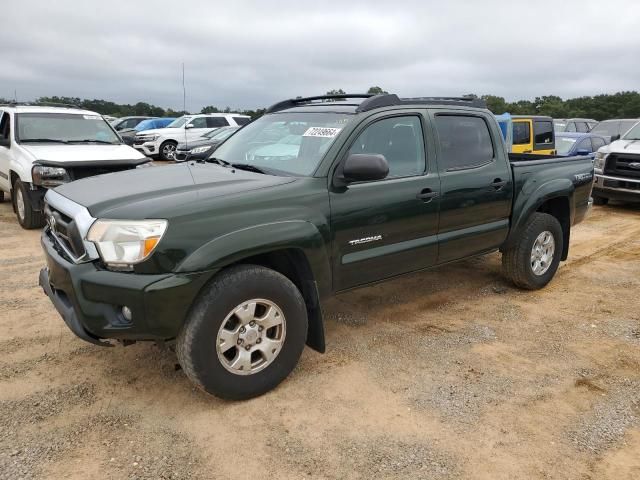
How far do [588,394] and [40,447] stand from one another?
317cm

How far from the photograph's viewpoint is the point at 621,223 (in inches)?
346

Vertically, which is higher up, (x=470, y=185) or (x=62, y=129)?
(x=62, y=129)

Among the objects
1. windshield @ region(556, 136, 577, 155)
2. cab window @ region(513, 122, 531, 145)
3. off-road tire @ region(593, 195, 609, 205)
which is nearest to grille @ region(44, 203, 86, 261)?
off-road tire @ region(593, 195, 609, 205)

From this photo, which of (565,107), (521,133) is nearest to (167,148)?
(521,133)

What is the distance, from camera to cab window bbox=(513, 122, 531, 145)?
1285 cm

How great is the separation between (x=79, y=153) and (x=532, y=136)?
10.3 metres

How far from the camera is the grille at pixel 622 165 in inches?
379

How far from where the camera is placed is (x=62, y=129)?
8.12 m

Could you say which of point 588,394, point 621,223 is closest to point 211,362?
point 588,394

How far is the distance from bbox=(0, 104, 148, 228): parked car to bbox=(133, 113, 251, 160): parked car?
8.52 meters

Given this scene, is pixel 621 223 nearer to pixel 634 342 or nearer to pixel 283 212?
pixel 634 342

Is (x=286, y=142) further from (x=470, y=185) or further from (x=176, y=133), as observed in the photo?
(x=176, y=133)

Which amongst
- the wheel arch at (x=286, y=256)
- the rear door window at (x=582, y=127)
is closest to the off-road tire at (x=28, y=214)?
the wheel arch at (x=286, y=256)

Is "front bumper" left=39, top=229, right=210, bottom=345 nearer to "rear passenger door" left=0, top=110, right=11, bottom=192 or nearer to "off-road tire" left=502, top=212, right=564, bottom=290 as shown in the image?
"off-road tire" left=502, top=212, right=564, bottom=290
